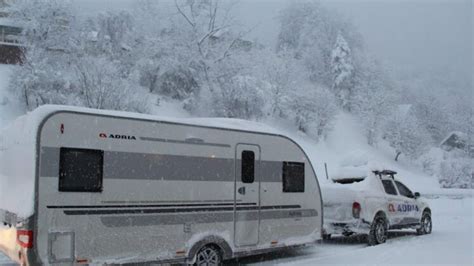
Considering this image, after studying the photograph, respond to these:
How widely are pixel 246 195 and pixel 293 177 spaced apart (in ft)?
4.65

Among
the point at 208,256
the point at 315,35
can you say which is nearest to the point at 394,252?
the point at 208,256

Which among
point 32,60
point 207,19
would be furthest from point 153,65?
point 32,60

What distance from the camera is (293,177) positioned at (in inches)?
423

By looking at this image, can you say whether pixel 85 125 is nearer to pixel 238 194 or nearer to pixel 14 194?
pixel 14 194

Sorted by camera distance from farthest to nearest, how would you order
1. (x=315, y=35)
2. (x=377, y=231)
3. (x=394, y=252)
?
(x=315, y=35) → (x=377, y=231) → (x=394, y=252)

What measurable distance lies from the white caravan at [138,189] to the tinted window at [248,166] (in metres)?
0.02

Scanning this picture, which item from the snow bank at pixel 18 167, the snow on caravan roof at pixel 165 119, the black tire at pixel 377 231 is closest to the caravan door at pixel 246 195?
the snow on caravan roof at pixel 165 119

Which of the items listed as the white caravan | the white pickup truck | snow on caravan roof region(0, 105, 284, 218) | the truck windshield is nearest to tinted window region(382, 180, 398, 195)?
the white pickup truck

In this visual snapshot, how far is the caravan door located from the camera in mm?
9547

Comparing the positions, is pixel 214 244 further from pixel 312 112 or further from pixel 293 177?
pixel 312 112

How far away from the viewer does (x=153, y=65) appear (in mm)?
44688

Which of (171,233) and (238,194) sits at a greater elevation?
(238,194)

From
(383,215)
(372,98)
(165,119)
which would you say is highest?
(372,98)

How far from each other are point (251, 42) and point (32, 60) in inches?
955
